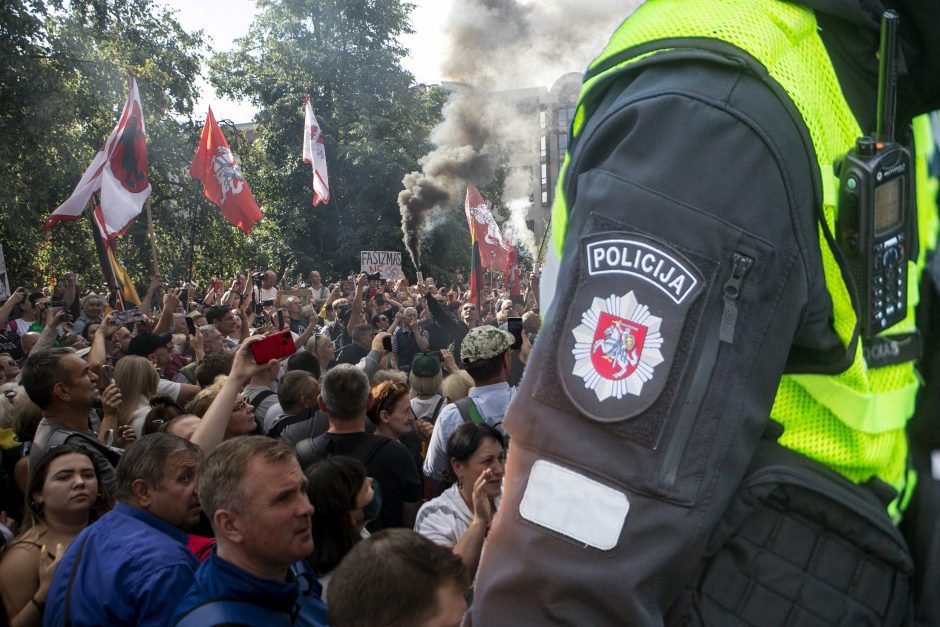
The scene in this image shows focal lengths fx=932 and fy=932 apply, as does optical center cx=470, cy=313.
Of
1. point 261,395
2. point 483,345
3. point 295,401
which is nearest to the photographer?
point 483,345

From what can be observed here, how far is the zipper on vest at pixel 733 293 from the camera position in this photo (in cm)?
121

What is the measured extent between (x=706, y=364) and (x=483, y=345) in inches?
195

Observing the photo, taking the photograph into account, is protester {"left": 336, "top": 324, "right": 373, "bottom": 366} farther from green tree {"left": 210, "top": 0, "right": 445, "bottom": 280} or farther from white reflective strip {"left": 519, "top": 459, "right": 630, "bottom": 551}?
green tree {"left": 210, "top": 0, "right": 445, "bottom": 280}

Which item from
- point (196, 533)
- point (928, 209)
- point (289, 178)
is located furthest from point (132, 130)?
point (289, 178)

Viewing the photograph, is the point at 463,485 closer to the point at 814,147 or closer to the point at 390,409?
the point at 390,409

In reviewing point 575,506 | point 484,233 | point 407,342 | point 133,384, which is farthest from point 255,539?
point 484,233

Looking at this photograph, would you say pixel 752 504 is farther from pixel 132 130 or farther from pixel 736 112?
pixel 132 130

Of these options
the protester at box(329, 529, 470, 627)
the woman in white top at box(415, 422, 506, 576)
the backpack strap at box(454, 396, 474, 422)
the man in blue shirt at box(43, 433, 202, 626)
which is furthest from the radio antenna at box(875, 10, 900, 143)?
the backpack strap at box(454, 396, 474, 422)

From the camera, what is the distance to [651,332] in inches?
48.3

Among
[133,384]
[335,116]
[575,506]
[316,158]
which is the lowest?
[133,384]

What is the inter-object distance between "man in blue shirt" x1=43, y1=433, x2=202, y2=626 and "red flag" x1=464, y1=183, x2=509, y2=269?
14.7 metres

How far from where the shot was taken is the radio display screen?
1315mm

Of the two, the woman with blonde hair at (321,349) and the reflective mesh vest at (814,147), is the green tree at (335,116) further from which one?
the reflective mesh vest at (814,147)

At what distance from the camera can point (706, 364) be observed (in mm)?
1205
